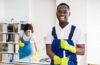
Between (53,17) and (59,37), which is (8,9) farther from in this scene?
(59,37)

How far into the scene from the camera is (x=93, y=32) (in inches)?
214

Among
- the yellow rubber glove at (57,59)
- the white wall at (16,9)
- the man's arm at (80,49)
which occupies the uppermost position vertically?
the white wall at (16,9)

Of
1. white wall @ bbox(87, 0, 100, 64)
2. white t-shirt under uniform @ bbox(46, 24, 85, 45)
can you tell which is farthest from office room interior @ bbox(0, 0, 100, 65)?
white t-shirt under uniform @ bbox(46, 24, 85, 45)

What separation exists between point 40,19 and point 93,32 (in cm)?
148

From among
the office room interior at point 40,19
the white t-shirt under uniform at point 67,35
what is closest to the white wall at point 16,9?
the office room interior at point 40,19

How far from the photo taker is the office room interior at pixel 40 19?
17.3 feet

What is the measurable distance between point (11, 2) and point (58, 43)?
Answer: 14.5 ft

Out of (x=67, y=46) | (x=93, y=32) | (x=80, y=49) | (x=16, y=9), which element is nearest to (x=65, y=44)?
(x=67, y=46)

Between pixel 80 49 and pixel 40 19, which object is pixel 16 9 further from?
pixel 80 49

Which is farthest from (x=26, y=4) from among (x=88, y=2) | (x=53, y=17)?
(x=88, y=2)

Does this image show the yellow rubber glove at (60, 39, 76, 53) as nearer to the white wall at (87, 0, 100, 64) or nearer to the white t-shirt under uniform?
the white t-shirt under uniform

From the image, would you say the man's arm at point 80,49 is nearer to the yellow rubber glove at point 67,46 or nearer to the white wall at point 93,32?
the yellow rubber glove at point 67,46

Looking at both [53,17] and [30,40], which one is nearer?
[30,40]

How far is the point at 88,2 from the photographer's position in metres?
5.42
